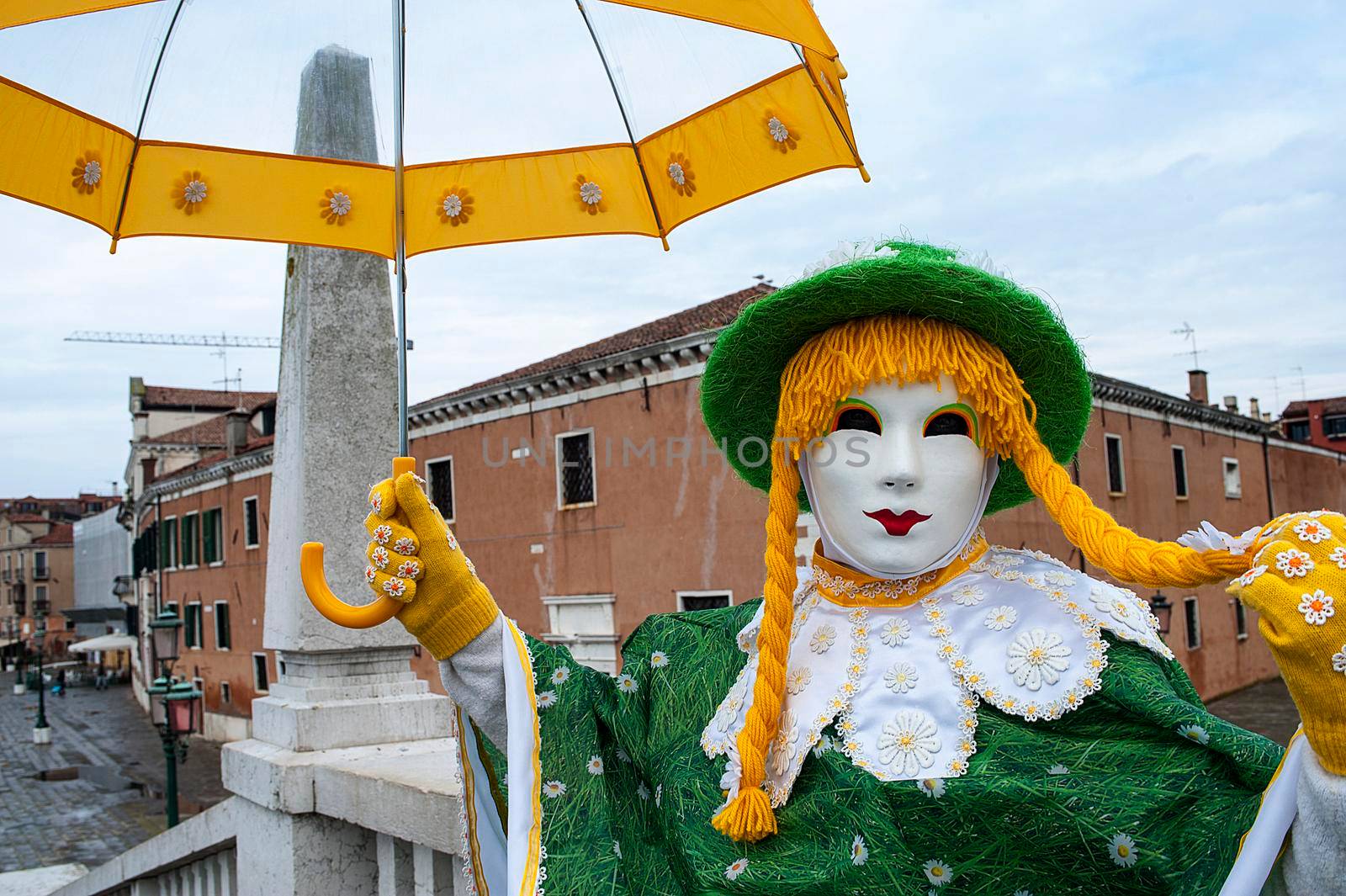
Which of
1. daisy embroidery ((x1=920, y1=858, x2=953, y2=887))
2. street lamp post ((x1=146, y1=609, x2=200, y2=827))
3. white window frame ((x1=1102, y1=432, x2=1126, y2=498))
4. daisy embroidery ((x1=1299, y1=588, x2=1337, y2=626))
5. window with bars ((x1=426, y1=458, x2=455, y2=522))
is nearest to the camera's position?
daisy embroidery ((x1=1299, y1=588, x2=1337, y2=626))

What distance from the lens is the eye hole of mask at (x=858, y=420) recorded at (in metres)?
2.08

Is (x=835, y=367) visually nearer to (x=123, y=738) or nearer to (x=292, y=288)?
(x=292, y=288)

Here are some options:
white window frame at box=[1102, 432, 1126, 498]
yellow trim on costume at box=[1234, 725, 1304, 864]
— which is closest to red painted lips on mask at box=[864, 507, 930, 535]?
yellow trim on costume at box=[1234, 725, 1304, 864]

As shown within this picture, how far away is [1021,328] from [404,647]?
2515mm

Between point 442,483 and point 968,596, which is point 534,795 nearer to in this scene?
point 968,596

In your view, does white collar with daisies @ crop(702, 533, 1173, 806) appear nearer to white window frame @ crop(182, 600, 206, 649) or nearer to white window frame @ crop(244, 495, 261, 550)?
white window frame @ crop(244, 495, 261, 550)

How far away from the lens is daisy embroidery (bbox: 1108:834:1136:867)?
166 centimetres

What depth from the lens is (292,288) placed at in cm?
371

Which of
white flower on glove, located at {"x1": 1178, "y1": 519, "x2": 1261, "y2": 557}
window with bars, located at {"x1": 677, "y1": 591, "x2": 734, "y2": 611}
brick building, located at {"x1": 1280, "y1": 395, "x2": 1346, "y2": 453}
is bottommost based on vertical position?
window with bars, located at {"x1": 677, "y1": 591, "x2": 734, "y2": 611}

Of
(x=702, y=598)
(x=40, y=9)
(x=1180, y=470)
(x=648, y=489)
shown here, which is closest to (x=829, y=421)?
(x=40, y=9)

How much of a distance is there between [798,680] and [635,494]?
1397cm

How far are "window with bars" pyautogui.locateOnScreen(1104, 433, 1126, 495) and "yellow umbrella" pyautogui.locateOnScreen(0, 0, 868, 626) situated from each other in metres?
16.5

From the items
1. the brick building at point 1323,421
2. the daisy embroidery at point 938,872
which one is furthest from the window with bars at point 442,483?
the brick building at point 1323,421

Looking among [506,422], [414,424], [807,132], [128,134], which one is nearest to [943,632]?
[807,132]
